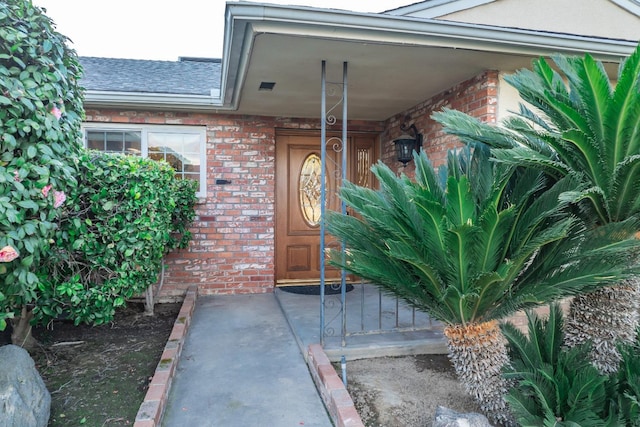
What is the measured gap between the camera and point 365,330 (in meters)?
3.88

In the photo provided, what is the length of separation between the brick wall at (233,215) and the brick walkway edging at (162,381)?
136cm

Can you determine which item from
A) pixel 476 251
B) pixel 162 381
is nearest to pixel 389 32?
pixel 476 251

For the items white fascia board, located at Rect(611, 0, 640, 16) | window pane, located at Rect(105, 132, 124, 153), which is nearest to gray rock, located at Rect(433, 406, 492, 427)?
window pane, located at Rect(105, 132, 124, 153)

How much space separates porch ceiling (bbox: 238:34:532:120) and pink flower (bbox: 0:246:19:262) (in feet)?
6.94

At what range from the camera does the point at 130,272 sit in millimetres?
3404

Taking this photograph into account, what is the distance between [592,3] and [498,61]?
279cm

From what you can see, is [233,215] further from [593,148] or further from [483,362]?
[593,148]

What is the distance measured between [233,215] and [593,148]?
4476 mm

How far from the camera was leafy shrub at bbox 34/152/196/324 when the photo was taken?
3205 millimetres

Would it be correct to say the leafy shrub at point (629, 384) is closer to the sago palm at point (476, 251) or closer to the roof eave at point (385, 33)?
the sago palm at point (476, 251)

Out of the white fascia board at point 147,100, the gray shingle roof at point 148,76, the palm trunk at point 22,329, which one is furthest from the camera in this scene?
the gray shingle roof at point 148,76

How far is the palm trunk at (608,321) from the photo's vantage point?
2449 millimetres

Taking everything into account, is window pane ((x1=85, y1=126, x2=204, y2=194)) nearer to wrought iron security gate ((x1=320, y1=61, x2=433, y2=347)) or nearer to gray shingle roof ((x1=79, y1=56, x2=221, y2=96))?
gray shingle roof ((x1=79, y1=56, x2=221, y2=96))

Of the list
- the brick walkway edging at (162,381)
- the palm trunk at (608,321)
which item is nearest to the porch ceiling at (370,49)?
the palm trunk at (608,321)
